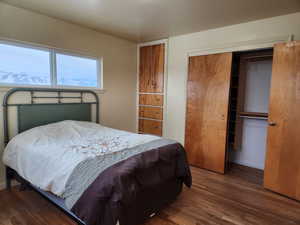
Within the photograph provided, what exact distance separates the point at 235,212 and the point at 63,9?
3.37 m

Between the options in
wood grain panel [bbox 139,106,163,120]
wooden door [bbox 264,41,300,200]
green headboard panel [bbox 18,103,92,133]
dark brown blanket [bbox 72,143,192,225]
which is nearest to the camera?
dark brown blanket [bbox 72,143,192,225]

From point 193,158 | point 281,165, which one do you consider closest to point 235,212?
point 281,165

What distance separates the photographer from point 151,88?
13.6 feet

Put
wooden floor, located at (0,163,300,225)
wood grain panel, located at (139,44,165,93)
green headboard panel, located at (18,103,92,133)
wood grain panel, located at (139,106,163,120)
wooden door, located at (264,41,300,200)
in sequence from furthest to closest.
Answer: wood grain panel, located at (139,106,163,120) → wood grain panel, located at (139,44,165,93) → green headboard panel, located at (18,103,92,133) → wooden door, located at (264,41,300,200) → wooden floor, located at (0,163,300,225)

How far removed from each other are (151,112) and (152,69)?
3.08ft

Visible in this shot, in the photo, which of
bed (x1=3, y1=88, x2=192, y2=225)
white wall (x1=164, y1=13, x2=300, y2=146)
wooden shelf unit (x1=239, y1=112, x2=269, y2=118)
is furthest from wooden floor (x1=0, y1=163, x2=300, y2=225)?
white wall (x1=164, y1=13, x2=300, y2=146)

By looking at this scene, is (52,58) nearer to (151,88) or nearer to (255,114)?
(151,88)

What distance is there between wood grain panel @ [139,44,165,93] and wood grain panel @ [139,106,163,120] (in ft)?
1.27

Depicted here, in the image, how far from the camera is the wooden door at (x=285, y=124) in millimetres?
2355

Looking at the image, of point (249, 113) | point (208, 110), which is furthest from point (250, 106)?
point (208, 110)

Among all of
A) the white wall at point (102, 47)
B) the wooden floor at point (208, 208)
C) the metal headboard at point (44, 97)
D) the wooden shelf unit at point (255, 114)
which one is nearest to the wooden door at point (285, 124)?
the wooden floor at point (208, 208)

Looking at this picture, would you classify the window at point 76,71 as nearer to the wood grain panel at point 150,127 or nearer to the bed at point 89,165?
the bed at point 89,165

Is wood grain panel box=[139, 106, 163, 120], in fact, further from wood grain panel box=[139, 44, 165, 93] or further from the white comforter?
the white comforter

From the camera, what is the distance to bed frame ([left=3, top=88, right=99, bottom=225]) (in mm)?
2467
